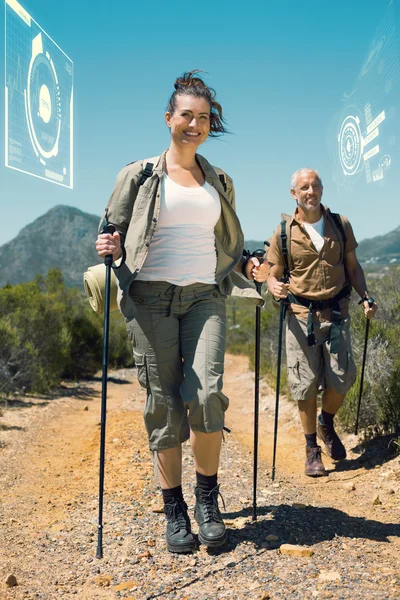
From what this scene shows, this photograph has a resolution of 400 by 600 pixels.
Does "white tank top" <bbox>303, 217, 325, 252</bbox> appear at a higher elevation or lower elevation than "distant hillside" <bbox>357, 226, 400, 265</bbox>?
lower

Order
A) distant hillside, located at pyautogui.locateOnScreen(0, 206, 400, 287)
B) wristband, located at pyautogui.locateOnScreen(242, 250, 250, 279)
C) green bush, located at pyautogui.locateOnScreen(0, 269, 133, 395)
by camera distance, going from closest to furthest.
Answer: wristband, located at pyautogui.locateOnScreen(242, 250, 250, 279) → green bush, located at pyautogui.locateOnScreen(0, 269, 133, 395) → distant hillside, located at pyautogui.locateOnScreen(0, 206, 400, 287)

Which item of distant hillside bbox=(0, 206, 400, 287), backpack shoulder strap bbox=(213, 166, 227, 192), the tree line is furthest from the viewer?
distant hillside bbox=(0, 206, 400, 287)

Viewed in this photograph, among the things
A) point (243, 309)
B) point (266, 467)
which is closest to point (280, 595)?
point (266, 467)

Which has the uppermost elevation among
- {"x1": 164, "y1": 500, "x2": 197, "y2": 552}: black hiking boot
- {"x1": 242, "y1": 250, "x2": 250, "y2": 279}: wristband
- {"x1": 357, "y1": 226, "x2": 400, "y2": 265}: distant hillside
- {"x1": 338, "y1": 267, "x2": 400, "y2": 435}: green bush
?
{"x1": 357, "y1": 226, "x2": 400, "y2": 265}: distant hillside

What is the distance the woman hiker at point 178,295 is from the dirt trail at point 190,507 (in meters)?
0.30

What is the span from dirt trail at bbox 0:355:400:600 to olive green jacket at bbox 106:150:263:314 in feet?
4.67

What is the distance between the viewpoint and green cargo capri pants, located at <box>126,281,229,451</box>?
3553 mm

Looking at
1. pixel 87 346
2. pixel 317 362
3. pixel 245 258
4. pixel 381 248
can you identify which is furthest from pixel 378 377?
pixel 381 248

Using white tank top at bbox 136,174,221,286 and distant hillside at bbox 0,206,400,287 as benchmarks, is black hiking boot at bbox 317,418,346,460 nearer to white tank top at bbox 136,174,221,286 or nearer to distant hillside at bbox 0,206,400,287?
white tank top at bbox 136,174,221,286

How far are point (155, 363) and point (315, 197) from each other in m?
2.51

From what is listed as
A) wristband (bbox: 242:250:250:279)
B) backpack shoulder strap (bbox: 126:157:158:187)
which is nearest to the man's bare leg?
wristband (bbox: 242:250:250:279)

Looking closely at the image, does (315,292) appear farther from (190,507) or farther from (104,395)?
(104,395)

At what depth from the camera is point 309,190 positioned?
17.8 feet

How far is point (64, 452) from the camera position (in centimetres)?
692
